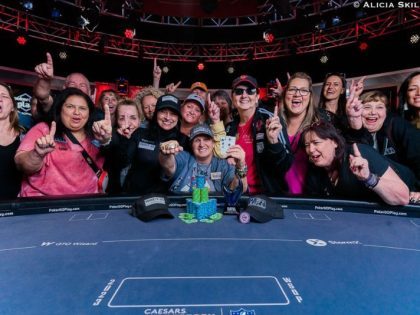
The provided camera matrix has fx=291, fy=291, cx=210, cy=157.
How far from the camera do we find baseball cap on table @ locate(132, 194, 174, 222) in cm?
160

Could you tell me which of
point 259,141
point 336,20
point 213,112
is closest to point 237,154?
point 259,141

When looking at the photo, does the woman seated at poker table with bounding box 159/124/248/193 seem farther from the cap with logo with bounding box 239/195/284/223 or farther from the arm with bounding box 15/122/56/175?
the arm with bounding box 15/122/56/175

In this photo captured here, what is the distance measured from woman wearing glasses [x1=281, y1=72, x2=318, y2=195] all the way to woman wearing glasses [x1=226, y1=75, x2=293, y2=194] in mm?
130

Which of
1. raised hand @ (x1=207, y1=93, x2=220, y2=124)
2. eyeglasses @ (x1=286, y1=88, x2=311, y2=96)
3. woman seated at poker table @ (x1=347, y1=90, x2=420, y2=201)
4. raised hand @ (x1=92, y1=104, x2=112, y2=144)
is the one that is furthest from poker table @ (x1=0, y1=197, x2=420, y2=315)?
raised hand @ (x1=207, y1=93, x2=220, y2=124)

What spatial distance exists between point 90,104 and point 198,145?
95 centimetres

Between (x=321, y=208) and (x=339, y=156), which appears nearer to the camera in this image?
(x=321, y=208)

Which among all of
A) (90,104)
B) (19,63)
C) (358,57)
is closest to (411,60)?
(358,57)

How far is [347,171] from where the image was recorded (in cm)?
203

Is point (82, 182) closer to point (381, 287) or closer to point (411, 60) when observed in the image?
point (381, 287)

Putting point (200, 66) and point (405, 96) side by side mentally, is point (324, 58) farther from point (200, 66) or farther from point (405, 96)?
point (405, 96)

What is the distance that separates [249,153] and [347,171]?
0.81m

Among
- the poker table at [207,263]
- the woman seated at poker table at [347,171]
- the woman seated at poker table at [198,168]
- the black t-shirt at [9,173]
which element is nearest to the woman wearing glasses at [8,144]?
the black t-shirt at [9,173]

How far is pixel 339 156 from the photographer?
209 cm

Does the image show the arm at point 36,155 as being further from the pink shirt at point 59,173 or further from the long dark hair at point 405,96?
the long dark hair at point 405,96
